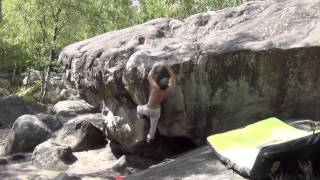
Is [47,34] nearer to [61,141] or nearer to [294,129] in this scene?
[61,141]

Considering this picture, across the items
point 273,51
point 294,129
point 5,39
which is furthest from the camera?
point 5,39

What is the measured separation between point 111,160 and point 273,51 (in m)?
5.58

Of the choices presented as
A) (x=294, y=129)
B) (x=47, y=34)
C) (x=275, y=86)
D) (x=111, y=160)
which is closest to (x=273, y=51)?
(x=275, y=86)

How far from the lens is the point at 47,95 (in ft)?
94.1

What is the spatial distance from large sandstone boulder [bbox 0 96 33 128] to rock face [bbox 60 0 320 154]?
9705mm

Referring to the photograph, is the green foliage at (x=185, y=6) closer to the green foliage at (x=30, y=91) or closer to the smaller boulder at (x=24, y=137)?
the green foliage at (x=30, y=91)

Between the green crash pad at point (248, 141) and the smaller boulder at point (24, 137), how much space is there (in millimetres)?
7998

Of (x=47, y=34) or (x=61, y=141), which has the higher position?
(x=47, y=34)

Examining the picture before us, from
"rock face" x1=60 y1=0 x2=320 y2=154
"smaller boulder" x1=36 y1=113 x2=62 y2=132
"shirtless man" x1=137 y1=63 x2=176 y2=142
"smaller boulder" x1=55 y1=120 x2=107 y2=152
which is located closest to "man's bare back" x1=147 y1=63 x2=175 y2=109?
"shirtless man" x1=137 y1=63 x2=176 y2=142

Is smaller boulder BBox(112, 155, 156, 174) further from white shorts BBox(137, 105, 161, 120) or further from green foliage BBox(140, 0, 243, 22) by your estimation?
green foliage BBox(140, 0, 243, 22)

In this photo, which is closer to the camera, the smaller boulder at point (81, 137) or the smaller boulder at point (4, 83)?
the smaller boulder at point (81, 137)

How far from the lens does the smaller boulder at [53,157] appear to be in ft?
40.5

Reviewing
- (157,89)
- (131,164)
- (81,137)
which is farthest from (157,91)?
(81,137)

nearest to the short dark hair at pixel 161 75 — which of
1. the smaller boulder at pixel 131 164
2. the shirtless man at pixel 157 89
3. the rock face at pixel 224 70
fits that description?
the shirtless man at pixel 157 89
